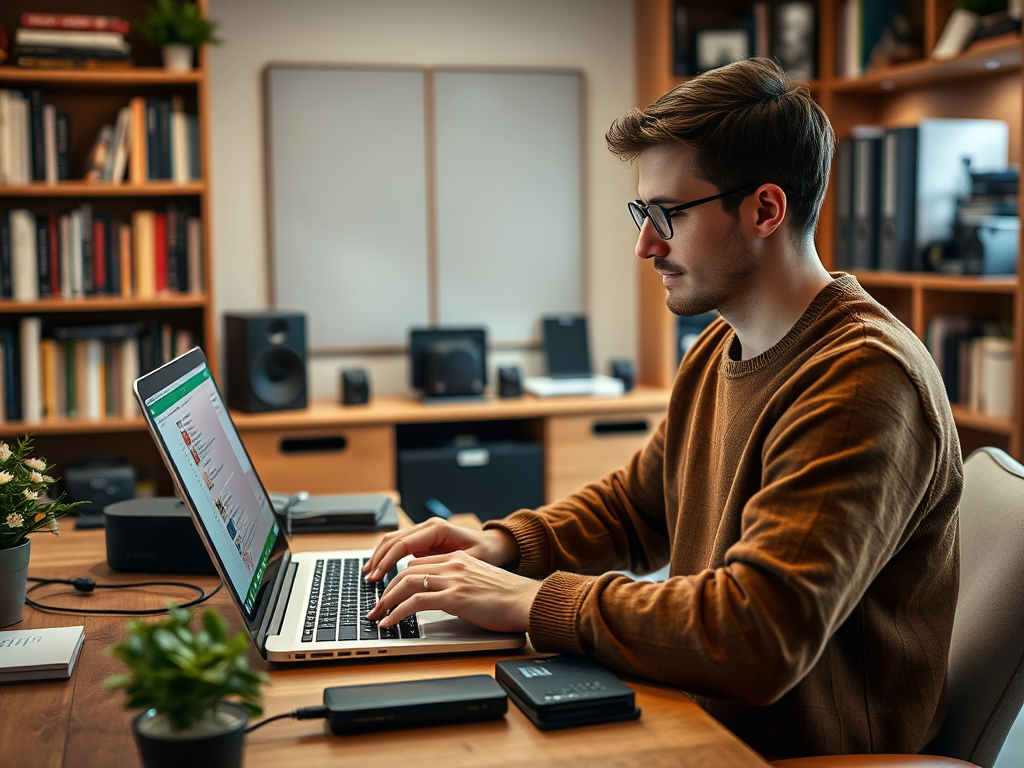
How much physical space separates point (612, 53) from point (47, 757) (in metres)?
3.42

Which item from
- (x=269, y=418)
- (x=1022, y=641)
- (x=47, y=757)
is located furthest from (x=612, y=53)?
(x=47, y=757)

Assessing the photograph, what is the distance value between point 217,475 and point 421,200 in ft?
8.49

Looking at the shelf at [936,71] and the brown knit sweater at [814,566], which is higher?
the shelf at [936,71]

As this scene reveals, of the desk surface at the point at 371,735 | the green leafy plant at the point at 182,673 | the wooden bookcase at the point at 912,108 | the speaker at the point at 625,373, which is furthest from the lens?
the speaker at the point at 625,373

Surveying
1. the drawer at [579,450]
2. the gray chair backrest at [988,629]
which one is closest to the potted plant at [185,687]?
the gray chair backrest at [988,629]

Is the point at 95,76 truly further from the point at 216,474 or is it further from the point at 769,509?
the point at 769,509

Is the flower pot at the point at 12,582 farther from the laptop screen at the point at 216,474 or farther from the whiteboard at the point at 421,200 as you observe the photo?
the whiteboard at the point at 421,200

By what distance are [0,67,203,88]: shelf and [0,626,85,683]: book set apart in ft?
→ 7.45

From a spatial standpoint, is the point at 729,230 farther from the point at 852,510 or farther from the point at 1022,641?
the point at 1022,641

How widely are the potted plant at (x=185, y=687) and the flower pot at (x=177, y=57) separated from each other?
2733 mm

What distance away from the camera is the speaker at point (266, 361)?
11.0 feet

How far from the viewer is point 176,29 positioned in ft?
10.4

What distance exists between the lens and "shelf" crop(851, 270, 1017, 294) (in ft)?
9.67

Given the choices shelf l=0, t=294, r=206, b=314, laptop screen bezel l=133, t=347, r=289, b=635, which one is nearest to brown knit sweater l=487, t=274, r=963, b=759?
laptop screen bezel l=133, t=347, r=289, b=635
